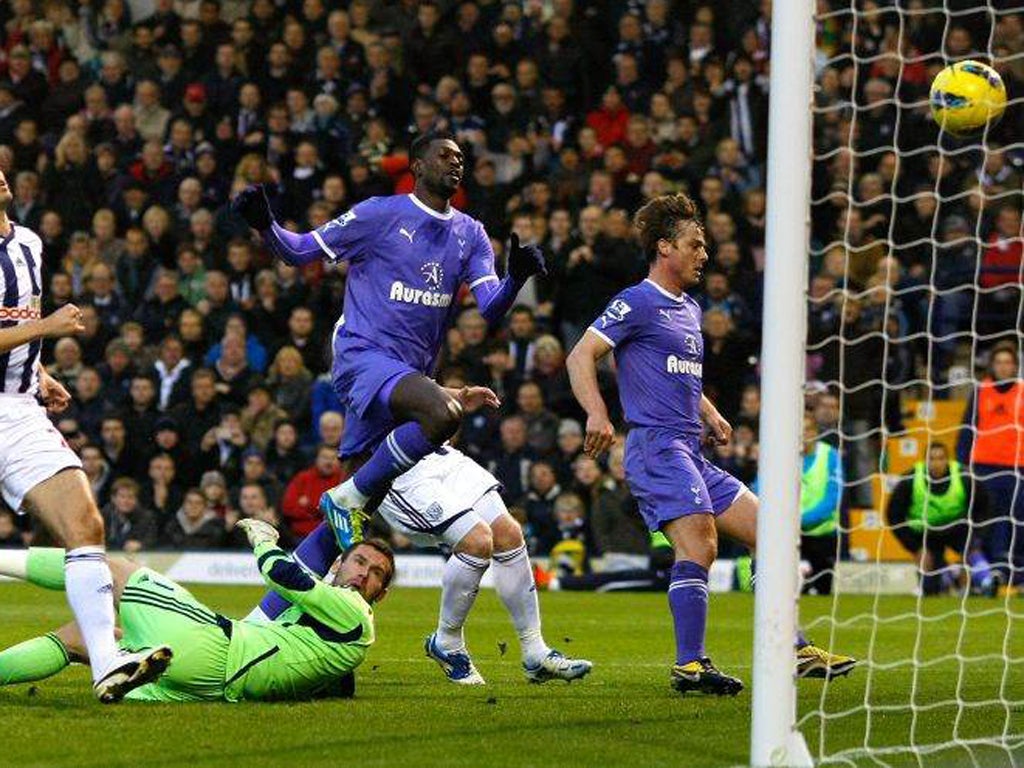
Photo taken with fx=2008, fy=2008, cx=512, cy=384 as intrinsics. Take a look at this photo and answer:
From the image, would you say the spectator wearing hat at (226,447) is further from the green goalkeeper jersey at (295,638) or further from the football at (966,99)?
the football at (966,99)

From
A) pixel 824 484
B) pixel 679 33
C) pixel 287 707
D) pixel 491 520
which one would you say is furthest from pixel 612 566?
pixel 287 707

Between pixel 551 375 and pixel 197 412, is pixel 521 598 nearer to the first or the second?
pixel 551 375

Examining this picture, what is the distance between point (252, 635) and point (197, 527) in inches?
429

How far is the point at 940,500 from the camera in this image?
1745 centimetres

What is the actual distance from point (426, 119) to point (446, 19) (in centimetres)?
207

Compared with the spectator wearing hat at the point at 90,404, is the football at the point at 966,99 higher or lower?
higher

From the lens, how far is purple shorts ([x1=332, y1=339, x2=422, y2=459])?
9219 mm

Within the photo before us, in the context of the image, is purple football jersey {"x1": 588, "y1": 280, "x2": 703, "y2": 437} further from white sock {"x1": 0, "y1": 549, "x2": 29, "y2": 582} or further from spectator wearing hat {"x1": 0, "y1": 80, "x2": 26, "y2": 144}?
spectator wearing hat {"x1": 0, "y1": 80, "x2": 26, "y2": 144}

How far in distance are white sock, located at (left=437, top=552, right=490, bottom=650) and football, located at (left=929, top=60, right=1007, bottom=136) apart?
2.90 m

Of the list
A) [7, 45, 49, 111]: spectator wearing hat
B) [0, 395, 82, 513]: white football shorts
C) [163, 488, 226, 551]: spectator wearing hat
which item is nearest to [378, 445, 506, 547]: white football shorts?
[0, 395, 82, 513]: white football shorts

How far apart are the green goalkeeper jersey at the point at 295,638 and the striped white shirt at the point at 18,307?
47.1 inches

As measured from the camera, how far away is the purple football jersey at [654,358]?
9.26 metres

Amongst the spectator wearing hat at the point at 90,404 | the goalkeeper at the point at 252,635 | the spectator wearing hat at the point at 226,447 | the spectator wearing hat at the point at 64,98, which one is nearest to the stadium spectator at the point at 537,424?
the spectator wearing hat at the point at 226,447

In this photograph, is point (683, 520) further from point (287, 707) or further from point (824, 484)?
point (824, 484)
